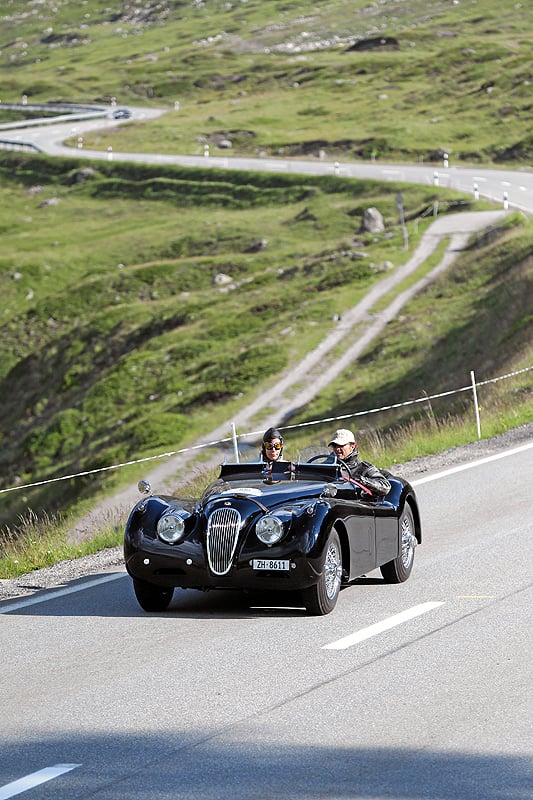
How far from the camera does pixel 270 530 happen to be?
10289mm

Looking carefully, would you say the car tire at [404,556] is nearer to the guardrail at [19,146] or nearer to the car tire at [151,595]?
the car tire at [151,595]

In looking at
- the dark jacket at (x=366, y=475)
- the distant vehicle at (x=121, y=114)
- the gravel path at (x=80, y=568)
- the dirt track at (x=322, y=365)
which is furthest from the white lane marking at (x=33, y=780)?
the distant vehicle at (x=121, y=114)

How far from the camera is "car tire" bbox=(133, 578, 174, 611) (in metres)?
10.9

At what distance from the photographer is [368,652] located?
9070mm

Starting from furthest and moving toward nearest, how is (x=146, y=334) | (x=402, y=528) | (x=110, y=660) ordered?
(x=146, y=334), (x=402, y=528), (x=110, y=660)

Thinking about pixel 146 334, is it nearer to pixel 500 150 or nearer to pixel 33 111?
pixel 500 150

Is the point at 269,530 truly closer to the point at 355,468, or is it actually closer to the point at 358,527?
Answer: the point at 358,527

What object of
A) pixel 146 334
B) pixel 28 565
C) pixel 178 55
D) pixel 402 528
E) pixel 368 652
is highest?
pixel 368 652

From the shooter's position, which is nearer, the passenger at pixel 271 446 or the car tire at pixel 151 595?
the car tire at pixel 151 595

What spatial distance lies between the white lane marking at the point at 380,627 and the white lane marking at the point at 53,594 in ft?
11.3

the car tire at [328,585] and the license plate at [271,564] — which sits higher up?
the license plate at [271,564]

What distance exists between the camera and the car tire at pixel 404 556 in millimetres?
11789

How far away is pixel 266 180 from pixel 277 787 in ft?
234

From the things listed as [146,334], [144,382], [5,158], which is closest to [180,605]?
[144,382]
